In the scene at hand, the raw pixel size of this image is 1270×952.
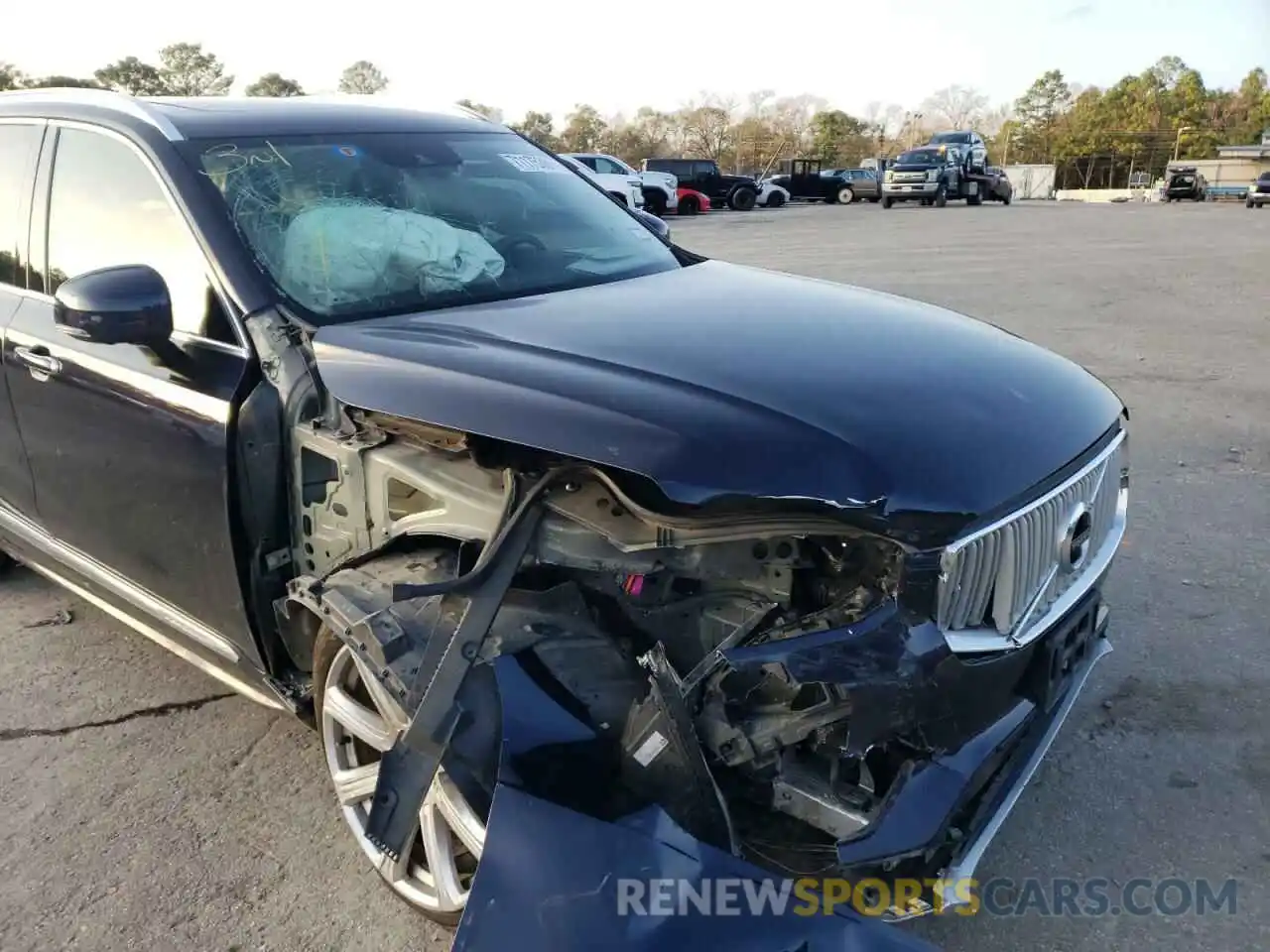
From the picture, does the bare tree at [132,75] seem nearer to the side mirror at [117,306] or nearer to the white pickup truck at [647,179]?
the white pickup truck at [647,179]

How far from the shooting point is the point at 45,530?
142 inches

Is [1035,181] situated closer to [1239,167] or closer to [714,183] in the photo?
[1239,167]

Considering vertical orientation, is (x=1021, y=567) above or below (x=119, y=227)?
below

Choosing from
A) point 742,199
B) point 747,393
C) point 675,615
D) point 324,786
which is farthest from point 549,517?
point 742,199

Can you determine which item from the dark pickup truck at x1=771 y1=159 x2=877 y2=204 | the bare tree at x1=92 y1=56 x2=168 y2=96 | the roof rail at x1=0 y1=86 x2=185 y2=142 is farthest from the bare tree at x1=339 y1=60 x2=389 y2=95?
the roof rail at x1=0 y1=86 x2=185 y2=142

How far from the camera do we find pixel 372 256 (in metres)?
3.04

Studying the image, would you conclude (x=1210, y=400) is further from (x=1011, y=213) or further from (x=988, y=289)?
(x=1011, y=213)

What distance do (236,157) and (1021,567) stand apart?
8.31 feet

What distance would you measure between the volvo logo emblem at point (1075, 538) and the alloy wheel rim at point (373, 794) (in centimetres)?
148

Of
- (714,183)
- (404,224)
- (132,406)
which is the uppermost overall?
(404,224)

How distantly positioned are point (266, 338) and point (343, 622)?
830 mm

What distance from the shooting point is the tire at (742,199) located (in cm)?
3716

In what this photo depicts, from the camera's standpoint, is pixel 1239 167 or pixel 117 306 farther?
pixel 1239 167

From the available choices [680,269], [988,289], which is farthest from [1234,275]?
[680,269]
